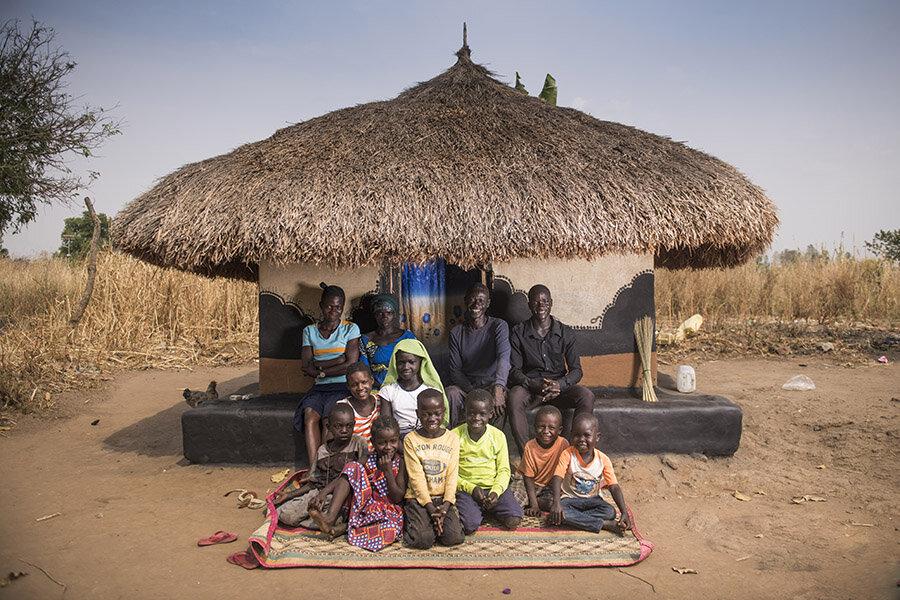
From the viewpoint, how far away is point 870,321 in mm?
10773

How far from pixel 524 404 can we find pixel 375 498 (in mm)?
1447

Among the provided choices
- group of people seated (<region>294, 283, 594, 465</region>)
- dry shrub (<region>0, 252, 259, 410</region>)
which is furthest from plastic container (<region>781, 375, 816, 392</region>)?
dry shrub (<region>0, 252, 259, 410</region>)

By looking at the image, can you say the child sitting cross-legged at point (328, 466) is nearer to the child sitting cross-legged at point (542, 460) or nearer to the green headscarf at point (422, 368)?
the green headscarf at point (422, 368)

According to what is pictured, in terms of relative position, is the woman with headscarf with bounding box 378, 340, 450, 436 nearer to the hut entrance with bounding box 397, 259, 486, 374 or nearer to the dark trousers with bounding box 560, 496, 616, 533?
the dark trousers with bounding box 560, 496, 616, 533

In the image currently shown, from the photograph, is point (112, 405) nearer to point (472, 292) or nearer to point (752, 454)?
point (472, 292)

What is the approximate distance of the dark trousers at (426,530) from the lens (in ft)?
10.6

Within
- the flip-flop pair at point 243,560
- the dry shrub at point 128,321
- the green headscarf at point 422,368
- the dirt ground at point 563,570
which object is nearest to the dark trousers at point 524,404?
the green headscarf at point 422,368

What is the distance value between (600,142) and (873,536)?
355cm

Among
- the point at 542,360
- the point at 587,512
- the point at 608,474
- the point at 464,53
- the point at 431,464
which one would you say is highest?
the point at 464,53

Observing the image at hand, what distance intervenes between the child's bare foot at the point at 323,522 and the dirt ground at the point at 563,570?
270mm

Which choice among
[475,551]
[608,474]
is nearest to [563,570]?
[475,551]

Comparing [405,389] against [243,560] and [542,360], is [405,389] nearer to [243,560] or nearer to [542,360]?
[542,360]

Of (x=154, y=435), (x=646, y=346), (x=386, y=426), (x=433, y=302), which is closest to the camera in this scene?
(x=386, y=426)

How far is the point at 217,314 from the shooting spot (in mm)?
10195
